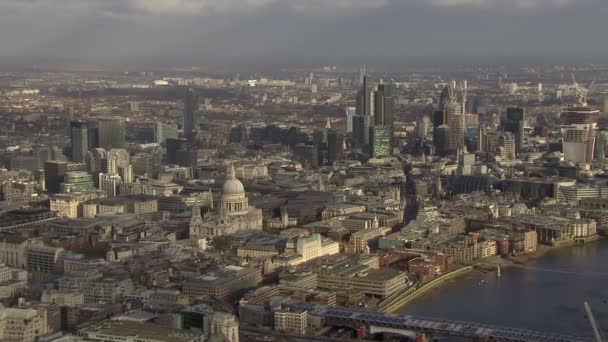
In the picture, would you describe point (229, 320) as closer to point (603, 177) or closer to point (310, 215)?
point (310, 215)

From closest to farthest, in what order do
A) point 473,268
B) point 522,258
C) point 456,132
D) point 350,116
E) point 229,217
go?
point 473,268 < point 522,258 < point 229,217 < point 456,132 < point 350,116

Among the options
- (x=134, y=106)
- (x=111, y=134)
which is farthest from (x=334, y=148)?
(x=134, y=106)

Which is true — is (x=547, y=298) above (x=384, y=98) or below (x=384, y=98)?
below

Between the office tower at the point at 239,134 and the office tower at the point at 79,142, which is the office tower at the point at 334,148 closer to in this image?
the office tower at the point at 239,134

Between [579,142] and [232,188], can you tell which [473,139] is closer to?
[579,142]

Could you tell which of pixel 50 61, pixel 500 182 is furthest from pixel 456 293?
pixel 50 61

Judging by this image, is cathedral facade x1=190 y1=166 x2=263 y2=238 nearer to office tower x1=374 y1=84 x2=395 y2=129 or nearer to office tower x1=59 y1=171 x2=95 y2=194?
office tower x1=59 y1=171 x2=95 y2=194

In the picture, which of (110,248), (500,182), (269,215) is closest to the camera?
(110,248)
